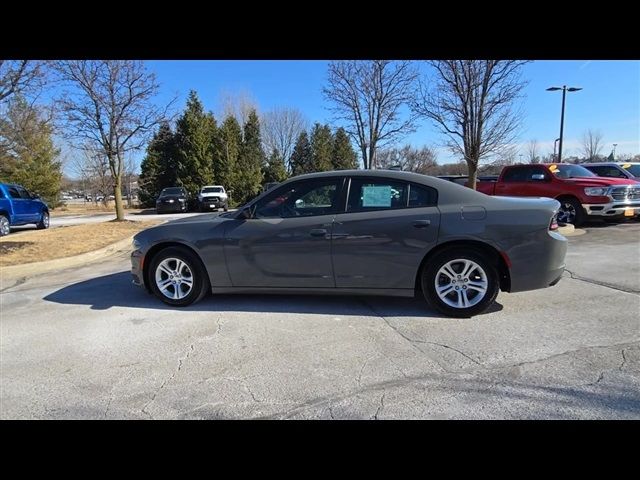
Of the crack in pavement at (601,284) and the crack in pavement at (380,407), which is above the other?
the crack in pavement at (601,284)

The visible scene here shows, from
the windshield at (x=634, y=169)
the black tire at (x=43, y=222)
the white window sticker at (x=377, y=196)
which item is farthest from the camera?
the black tire at (x=43, y=222)

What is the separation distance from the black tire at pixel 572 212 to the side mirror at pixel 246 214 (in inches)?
364

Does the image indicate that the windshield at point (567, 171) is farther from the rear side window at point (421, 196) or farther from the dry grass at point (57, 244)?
the dry grass at point (57, 244)

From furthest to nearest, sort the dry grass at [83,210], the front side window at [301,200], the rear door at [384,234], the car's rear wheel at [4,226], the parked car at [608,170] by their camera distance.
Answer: the dry grass at [83,210], the parked car at [608,170], the car's rear wheel at [4,226], the front side window at [301,200], the rear door at [384,234]

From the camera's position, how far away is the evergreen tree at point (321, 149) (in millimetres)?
39812

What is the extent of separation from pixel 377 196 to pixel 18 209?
48.3ft

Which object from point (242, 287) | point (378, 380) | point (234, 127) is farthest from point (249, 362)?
point (234, 127)

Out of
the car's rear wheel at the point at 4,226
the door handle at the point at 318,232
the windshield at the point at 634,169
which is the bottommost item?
the car's rear wheel at the point at 4,226

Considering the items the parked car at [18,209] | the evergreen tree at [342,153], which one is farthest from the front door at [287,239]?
the evergreen tree at [342,153]

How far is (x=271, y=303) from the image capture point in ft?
15.1
